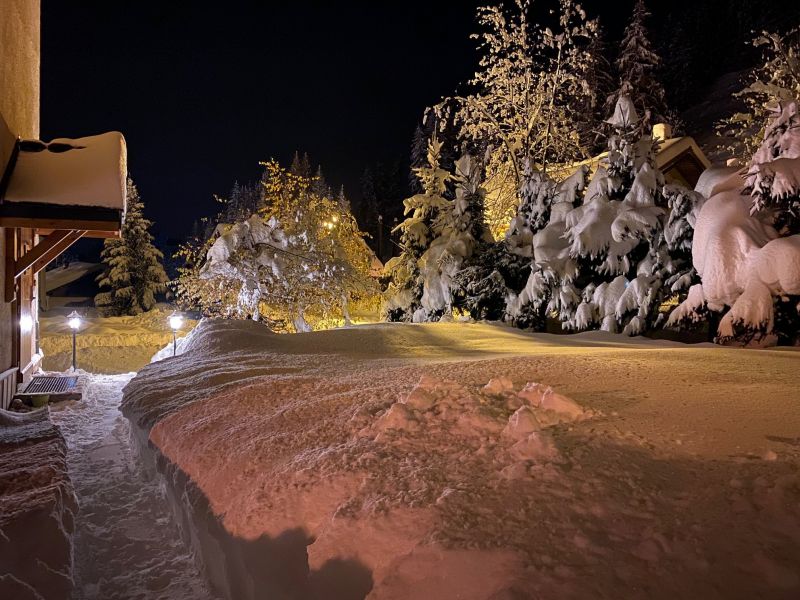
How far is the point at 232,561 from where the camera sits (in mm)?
3662

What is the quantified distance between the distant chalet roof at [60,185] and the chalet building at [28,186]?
0.03 ft

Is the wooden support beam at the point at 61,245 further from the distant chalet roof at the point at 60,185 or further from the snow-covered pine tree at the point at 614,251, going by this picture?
the snow-covered pine tree at the point at 614,251

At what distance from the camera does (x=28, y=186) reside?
27.1 ft

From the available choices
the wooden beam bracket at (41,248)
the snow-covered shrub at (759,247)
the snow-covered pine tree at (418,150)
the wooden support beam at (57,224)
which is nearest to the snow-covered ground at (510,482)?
the snow-covered shrub at (759,247)

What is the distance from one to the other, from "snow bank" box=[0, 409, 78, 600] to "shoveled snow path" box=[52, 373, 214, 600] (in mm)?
233

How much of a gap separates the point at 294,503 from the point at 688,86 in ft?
186

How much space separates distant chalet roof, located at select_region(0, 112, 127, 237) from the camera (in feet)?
26.1

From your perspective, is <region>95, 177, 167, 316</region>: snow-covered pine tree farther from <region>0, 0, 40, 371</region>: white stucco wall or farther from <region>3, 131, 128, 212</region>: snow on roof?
<region>3, 131, 128, 212</region>: snow on roof

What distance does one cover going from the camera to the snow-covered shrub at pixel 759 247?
8781 mm

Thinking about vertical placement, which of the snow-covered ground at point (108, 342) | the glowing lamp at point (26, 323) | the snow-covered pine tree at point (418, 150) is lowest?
the snow-covered ground at point (108, 342)

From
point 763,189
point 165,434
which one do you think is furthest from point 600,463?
point 763,189

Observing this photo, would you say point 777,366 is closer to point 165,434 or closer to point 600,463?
point 600,463

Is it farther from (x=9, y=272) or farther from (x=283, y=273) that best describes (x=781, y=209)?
(x=283, y=273)

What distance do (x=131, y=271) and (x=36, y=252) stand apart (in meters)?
26.1
